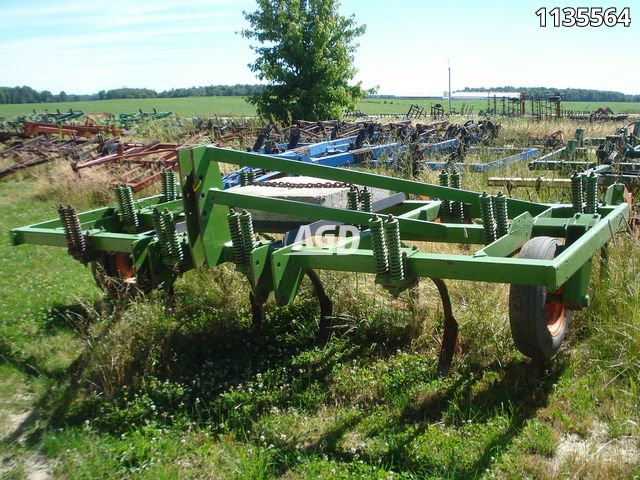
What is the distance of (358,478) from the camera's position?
2.80 m

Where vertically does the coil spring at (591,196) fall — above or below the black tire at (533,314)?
above

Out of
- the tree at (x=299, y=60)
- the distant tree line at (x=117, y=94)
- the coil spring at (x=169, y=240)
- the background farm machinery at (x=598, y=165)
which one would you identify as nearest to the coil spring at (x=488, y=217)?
the background farm machinery at (x=598, y=165)

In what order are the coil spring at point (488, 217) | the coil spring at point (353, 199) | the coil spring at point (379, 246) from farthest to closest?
1. the coil spring at point (353, 199)
2. the coil spring at point (488, 217)
3. the coil spring at point (379, 246)

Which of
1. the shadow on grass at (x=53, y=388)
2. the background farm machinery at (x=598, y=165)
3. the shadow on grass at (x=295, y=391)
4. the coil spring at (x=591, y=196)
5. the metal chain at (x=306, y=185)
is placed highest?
the coil spring at (x=591, y=196)

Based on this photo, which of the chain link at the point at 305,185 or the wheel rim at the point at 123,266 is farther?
the chain link at the point at 305,185

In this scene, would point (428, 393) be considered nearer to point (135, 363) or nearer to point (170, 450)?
point (170, 450)

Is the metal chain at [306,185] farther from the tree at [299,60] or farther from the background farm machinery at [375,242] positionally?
the tree at [299,60]

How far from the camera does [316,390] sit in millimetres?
3652

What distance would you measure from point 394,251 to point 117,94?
75.9m

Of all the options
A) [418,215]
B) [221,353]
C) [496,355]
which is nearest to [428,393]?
[496,355]

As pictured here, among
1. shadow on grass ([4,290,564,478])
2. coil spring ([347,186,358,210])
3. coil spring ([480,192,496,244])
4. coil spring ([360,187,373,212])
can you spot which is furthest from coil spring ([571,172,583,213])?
coil spring ([347,186,358,210])

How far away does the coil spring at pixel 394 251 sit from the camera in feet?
10.2

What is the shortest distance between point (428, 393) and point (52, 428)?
2100 mm

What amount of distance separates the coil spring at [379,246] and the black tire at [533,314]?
0.74 meters
